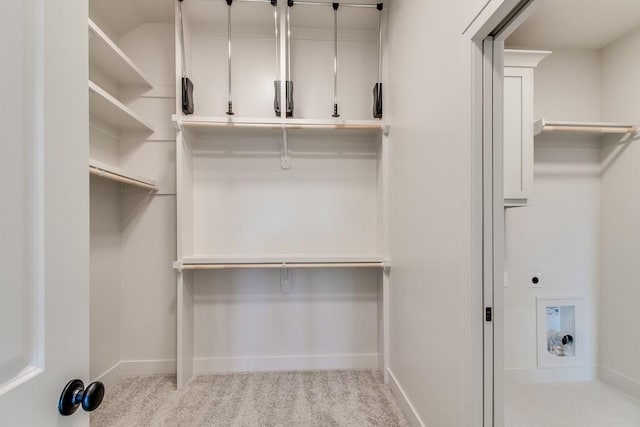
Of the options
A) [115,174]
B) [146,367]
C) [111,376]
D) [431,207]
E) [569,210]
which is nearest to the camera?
[431,207]

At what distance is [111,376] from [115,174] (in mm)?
1507

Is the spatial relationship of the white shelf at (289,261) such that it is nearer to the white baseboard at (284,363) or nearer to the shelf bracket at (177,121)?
the white baseboard at (284,363)

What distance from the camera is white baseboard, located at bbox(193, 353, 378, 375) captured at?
225cm

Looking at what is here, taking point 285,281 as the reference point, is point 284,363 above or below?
below

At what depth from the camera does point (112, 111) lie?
6.10ft

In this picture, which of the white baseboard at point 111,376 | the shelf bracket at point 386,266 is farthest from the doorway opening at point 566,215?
the white baseboard at point 111,376

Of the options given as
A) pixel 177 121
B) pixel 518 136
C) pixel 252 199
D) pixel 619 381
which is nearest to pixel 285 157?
pixel 252 199

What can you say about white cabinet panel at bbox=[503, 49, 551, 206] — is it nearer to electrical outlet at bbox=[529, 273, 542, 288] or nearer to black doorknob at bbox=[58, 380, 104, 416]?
electrical outlet at bbox=[529, 273, 542, 288]

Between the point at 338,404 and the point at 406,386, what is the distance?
0.47 meters

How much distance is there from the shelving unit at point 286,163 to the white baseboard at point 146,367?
0.20 metres

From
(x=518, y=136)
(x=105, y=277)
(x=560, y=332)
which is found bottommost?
(x=560, y=332)

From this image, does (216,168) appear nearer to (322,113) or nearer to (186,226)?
(186,226)

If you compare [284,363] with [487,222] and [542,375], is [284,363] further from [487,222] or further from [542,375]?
[487,222]

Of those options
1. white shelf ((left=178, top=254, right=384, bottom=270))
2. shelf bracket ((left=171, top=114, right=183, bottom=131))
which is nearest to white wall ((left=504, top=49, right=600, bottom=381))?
white shelf ((left=178, top=254, right=384, bottom=270))
